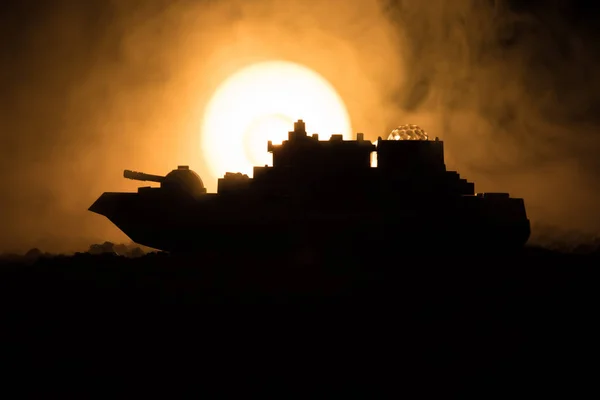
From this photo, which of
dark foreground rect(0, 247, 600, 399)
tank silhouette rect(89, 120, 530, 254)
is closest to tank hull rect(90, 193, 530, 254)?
tank silhouette rect(89, 120, 530, 254)

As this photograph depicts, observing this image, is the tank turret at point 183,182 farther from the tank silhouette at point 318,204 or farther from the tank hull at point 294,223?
the tank hull at point 294,223

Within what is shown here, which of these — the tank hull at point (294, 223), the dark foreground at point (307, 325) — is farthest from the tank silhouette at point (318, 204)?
the dark foreground at point (307, 325)

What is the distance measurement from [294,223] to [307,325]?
7.61 m

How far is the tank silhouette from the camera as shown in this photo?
22797 millimetres

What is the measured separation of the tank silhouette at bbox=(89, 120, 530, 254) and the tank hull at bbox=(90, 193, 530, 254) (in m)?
0.04

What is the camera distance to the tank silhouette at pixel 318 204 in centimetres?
2280

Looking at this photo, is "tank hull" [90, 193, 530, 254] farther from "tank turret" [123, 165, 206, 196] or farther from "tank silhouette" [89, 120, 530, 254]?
"tank turret" [123, 165, 206, 196]

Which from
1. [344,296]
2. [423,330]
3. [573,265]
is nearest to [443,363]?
[423,330]

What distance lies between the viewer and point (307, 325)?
1551 cm

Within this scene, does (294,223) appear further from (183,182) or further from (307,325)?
(307,325)

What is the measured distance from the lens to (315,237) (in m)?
22.8

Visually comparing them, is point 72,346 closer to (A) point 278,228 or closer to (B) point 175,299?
(B) point 175,299

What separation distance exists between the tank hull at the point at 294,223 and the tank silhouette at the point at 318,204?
0.04m

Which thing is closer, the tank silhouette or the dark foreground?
the dark foreground
